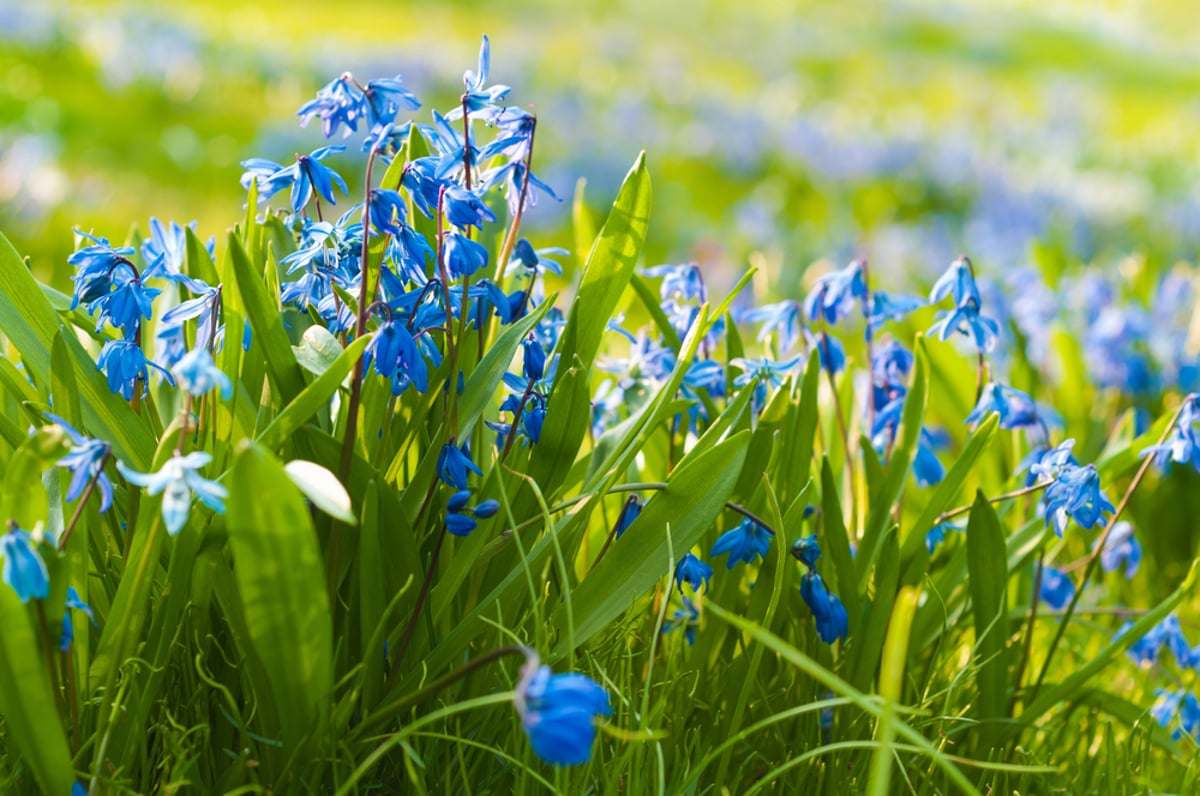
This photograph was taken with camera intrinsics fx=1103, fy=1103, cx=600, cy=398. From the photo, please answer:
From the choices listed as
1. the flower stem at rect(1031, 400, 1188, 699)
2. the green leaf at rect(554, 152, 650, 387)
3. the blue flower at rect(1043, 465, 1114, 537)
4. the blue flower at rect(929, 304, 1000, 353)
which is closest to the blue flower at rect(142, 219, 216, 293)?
→ the green leaf at rect(554, 152, 650, 387)

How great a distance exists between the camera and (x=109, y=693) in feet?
5.09

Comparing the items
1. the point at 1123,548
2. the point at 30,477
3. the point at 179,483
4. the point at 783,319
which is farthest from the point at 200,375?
the point at 1123,548

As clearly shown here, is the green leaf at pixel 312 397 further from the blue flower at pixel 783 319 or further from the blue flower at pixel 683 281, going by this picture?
the blue flower at pixel 783 319

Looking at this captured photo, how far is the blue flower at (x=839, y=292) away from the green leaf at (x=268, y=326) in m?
1.13

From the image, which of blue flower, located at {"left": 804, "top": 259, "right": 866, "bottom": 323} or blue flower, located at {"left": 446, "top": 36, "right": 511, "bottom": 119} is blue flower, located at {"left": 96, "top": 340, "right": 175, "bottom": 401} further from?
blue flower, located at {"left": 804, "top": 259, "right": 866, "bottom": 323}

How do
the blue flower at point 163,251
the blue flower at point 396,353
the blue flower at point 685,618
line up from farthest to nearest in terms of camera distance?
the blue flower at point 685,618, the blue flower at point 163,251, the blue flower at point 396,353

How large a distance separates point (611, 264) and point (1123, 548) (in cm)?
167

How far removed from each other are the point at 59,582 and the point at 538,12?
26.0 metres

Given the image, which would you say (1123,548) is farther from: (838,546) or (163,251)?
(163,251)

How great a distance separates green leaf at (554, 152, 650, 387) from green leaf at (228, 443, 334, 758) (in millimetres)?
607

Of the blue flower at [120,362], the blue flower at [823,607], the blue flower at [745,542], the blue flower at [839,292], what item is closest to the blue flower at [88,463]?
the blue flower at [120,362]

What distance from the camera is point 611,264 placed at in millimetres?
1936

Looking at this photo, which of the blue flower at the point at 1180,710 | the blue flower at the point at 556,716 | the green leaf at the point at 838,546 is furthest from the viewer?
the blue flower at the point at 1180,710

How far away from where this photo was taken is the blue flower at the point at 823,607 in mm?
1877
